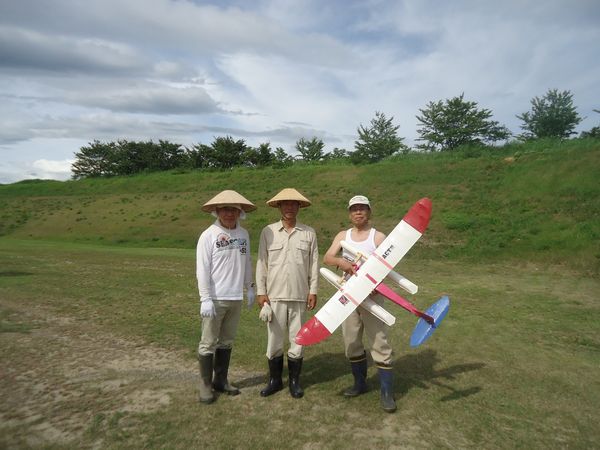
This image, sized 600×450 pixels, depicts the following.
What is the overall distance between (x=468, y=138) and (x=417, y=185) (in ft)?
49.1

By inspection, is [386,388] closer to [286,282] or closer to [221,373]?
[286,282]

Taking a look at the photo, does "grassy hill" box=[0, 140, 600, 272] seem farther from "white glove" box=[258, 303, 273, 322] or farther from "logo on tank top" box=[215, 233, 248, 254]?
"logo on tank top" box=[215, 233, 248, 254]

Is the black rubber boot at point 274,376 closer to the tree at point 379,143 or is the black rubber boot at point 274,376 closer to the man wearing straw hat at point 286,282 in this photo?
the man wearing straw hat at point 286,282

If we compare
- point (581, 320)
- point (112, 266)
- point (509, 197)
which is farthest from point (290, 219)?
point (509, 197)

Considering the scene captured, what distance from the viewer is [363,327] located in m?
4.92

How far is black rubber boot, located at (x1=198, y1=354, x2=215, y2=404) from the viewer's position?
4655 mm

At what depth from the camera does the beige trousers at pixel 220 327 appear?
4727mm

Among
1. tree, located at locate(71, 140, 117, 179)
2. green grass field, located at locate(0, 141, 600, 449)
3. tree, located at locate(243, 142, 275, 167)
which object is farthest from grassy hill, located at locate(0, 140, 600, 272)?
tree, located at locate(71, 140, 117, 179)

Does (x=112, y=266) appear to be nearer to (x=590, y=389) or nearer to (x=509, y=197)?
(x=590, y=389)

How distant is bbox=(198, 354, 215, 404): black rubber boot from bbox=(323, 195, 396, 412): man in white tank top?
1600 mm

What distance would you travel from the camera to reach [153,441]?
3.85 meters

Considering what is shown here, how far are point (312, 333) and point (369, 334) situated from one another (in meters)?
0.72

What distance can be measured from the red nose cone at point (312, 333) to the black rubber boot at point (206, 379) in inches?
43.1

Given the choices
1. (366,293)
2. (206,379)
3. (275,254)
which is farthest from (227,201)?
(206,379)
